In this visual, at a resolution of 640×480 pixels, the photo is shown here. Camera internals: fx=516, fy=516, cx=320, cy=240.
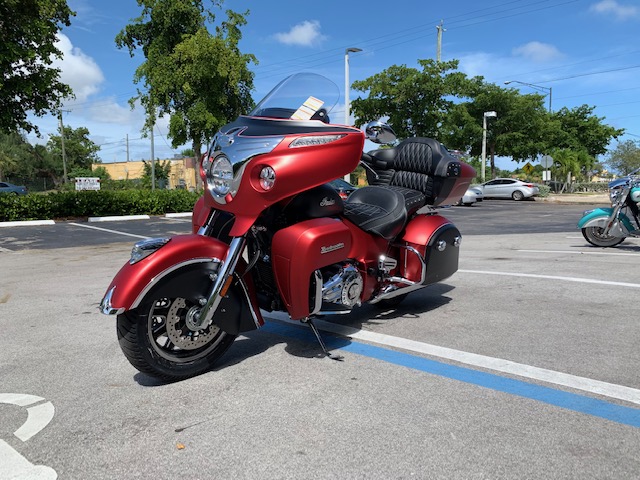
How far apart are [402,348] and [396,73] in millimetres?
31188

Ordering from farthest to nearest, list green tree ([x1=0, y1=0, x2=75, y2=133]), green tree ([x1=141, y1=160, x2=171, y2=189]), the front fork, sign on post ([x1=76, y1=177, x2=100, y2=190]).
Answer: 1. green tree ([x1=141, y1=160, x2=171, y2=189])
2. sign on post ([x1=76, y1=177, x2=100, y2=190])
3. green tree ([x1=0, y1=0, x2=75, y2=133])
4. the front fork

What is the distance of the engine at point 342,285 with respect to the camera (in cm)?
367

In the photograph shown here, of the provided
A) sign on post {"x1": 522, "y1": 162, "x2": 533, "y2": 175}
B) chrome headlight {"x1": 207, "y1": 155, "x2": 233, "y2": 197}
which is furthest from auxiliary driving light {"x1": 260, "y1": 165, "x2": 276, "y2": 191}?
sign on post {"x1": 522, "y1": 162, "x2": 533, "y2": 175}

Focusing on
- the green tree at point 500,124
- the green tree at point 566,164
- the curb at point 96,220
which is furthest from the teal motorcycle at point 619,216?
the green tree at point 566,164

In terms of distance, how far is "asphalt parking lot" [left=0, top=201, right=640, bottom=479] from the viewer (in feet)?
7.85

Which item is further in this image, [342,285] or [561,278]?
[561,278]

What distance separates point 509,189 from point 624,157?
42.2m

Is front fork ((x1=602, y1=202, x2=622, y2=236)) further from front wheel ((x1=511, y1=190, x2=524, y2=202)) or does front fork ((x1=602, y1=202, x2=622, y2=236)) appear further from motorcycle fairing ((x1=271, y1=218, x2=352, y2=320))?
front wheel ((x1=511, y1=190, x2=524, y2=202))

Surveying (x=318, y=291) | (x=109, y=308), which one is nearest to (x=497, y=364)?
(x=318, y=291)

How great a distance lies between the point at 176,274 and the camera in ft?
10.5

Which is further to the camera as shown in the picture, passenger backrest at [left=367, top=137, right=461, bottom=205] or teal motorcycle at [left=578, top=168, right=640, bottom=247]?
teal motorcycle at [left=578, top=168, right=640, bottom=247]

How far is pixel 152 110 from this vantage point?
80.1ft

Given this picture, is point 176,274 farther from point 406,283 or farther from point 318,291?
point 406,283

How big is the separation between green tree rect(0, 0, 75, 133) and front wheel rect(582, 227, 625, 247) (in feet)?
51.6
